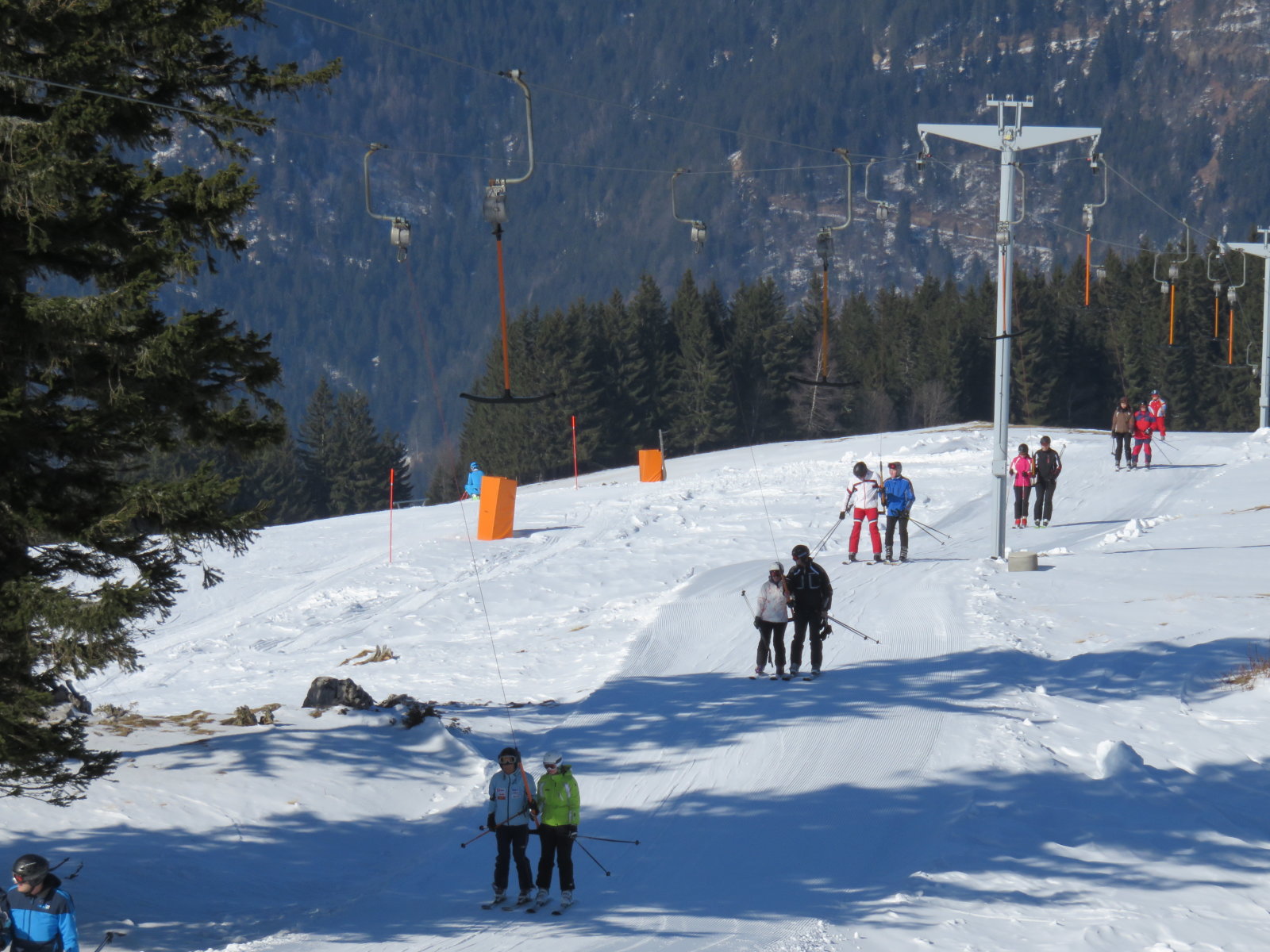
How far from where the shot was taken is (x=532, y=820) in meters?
9.75

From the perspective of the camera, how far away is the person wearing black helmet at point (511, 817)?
31.6ft

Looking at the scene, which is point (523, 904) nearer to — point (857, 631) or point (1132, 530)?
point (857, 631)

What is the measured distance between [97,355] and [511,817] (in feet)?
15.1

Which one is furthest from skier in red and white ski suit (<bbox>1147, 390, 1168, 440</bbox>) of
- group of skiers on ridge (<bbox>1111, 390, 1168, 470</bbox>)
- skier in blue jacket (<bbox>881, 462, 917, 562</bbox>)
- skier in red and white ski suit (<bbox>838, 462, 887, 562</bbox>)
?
skier in red and white ski suit (<bbox>838, 462, 887, 562</bbox>)

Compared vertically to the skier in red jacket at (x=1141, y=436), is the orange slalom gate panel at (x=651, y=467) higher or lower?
lower

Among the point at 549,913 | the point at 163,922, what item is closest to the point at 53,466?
the point at 163,922

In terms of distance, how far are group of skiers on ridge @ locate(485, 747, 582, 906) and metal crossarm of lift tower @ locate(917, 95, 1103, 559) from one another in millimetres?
12808

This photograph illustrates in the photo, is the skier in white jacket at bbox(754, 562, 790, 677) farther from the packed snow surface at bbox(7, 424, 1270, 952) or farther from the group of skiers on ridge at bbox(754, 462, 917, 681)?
the packed snow surface at bbox(7, 424, 1270, 952)

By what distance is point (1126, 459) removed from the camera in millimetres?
33625

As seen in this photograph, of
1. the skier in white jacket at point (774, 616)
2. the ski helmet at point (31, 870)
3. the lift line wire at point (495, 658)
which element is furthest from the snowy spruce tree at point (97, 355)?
the skier in white jacket at point (774, 616)

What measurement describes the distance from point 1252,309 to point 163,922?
310 feet

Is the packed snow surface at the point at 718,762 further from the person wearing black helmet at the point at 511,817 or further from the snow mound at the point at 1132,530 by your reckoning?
the person wearing black helmet at the point at 511,817

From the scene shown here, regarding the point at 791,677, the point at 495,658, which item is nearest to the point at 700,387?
the point at 495,658

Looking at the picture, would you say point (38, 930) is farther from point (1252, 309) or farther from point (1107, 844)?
point (1252, 309)
